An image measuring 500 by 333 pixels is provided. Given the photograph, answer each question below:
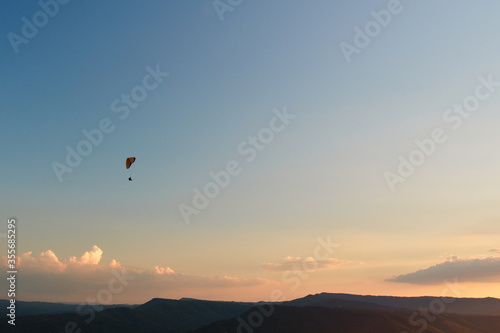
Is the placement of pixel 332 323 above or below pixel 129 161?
below

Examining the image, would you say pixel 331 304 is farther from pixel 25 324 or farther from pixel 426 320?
pixel 25 324

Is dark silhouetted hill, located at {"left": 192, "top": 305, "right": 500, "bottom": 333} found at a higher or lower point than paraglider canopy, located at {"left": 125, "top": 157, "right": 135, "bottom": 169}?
lower

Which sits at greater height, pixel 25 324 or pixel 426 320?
pixel 25 324

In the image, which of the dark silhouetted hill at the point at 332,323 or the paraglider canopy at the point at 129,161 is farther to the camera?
the dark silhouetted hill at the point at 332,323

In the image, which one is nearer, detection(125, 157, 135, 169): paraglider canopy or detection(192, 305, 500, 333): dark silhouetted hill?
detection(125, 157, 135, 169): paraglider canopy

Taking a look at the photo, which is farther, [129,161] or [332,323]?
[332,323]

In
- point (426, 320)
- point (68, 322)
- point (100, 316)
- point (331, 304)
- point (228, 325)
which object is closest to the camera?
point (228, 325)

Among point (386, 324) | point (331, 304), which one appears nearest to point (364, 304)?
point (331, 304)

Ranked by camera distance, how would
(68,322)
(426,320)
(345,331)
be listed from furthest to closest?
(68,322) → (426,320) → (345,331)

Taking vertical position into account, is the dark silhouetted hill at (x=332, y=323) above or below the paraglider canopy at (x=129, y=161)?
below

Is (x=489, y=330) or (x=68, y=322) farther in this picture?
(x=68, y=322)

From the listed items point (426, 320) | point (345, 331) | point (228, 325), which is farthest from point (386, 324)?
point (228, 325)
